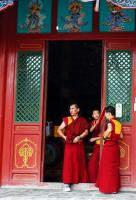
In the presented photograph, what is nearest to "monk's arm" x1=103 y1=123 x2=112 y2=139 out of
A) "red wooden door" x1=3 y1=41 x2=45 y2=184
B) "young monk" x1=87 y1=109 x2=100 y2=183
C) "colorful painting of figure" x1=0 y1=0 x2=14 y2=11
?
"young monk" x1=87 y1=109 x2=100 y2=183

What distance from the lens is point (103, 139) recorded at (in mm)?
7910

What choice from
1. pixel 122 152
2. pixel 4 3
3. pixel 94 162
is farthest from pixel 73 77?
pixel 4 3

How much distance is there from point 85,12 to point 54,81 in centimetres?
499

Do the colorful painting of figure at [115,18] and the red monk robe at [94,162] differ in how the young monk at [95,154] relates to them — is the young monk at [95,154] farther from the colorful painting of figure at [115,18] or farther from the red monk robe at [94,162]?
the colorful painting of figure at [115,18]

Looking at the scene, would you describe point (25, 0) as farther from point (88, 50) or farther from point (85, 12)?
point (88, 50)

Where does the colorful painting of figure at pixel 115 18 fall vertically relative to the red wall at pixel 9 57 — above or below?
above

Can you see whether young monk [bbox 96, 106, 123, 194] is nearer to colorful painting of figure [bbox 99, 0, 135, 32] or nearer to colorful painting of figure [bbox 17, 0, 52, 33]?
colorful painting of figure [bbox 99, 0, 135, 32]

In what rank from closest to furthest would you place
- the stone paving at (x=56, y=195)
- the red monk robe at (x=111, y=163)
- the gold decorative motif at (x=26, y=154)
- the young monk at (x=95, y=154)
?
1. the stone paving at (x=56, y=195)
2. the red monk robe at (x=111, y=163)
3. the gold decorative motif at (x=26, y=154)
4. the young monk at (x=95, y=154)

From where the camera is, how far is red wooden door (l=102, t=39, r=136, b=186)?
792cm

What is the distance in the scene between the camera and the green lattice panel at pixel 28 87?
27.4ft

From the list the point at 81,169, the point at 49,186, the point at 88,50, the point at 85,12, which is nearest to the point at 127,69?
the point at 85,12

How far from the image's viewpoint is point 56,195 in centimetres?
752

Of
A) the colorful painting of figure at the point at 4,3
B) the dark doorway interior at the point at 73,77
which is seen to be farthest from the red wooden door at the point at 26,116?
the dark doorway interior at the point at 73,77

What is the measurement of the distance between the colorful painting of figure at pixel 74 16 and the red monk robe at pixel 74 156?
5.91ft
